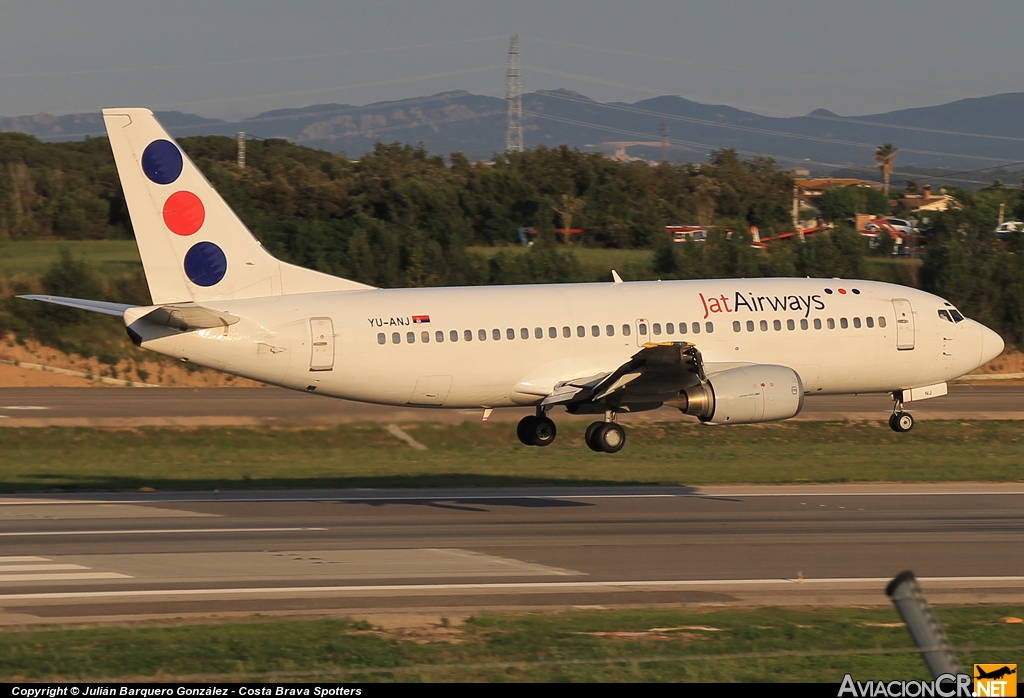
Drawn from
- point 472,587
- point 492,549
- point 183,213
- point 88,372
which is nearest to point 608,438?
point 492,549

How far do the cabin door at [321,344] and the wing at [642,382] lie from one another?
5.39 metres

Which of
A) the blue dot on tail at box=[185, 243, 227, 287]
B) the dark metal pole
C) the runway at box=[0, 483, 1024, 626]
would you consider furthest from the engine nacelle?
the dark metal pole

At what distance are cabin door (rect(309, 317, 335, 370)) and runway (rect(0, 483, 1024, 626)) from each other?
11.4ft

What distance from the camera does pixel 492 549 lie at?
24.0 meters

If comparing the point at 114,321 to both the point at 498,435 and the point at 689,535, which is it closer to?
the point at 498,435

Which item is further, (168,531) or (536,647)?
(168,531)

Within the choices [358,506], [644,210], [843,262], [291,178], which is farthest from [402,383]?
[291,178]

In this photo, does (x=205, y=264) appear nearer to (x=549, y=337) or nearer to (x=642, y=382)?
(x=549, y=337)

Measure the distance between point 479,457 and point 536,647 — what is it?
2278 centimetres

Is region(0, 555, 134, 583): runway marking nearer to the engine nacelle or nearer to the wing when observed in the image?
the wing

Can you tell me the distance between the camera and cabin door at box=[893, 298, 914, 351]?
3253cm

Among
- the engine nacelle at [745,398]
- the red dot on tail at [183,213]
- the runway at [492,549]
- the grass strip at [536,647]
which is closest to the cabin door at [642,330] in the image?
the engine nacelle at [745,398]

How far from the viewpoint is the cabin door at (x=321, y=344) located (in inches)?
1120

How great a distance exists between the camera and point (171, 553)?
23.5 metres
